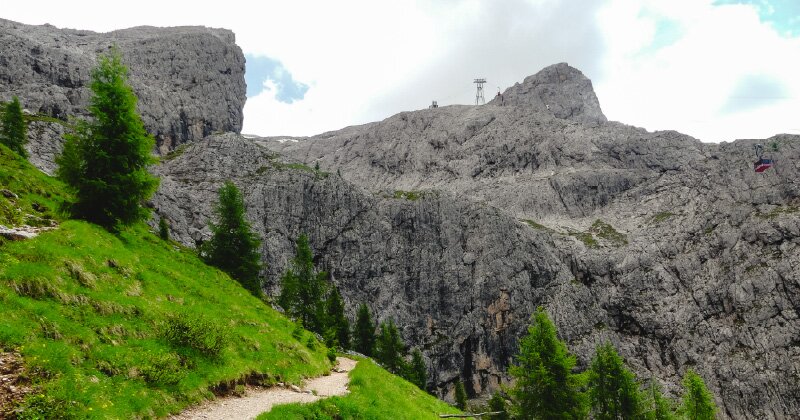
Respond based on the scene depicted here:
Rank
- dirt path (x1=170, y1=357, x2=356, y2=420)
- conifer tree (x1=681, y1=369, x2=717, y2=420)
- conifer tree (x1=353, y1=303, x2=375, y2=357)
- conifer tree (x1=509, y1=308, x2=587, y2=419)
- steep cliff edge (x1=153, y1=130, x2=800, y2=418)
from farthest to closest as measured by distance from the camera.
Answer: steep cliff edge (x1=153, y1=130, x2=800, y2=418)
conifer tree (x1=353, y1=303, x2=375, y2=357)
conifer tree (x1=681, y1=369, x2=717, y2=420)
conifer tree (x1=509, y1=308, x2=587, y2=419)
dirt path (x1=170, y1=357, x2=356, y2=420)

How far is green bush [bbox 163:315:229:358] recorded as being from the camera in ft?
62.2

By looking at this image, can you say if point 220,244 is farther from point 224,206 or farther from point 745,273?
point 745,273

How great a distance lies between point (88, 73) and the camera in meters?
152

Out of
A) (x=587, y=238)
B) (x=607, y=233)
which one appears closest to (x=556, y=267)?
(x=587, y=238)

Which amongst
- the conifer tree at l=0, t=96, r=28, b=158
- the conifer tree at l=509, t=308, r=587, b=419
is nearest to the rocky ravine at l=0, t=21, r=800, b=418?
the conifer tree at l=0, t=96, r=28, b=158

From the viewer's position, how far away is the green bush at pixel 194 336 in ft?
62.2

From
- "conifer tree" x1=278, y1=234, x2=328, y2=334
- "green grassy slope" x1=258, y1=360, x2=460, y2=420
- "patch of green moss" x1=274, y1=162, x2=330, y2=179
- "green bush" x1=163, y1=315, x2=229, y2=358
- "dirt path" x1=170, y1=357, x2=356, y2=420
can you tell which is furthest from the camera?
"patch of green moss" x1=274, y1=162, x2=330, y2=179

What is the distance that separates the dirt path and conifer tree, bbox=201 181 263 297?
1350 inches

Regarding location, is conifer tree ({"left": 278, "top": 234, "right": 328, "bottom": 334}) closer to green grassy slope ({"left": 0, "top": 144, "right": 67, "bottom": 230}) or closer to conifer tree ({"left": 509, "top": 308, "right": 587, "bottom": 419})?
conifer tree ({"left": 509, "top": 308, "right": 587, "bottom": 419})

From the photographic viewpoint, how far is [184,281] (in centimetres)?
2756

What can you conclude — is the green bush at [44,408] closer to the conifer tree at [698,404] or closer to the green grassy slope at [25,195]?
the green grassy slope at [25,195]

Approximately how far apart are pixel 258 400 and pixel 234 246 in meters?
42.5

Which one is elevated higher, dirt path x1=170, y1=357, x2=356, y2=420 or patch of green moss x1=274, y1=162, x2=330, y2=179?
patch of green moss x1=274, y1=162, x2=330, y2=179

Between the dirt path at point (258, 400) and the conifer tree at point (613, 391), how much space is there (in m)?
34.7
